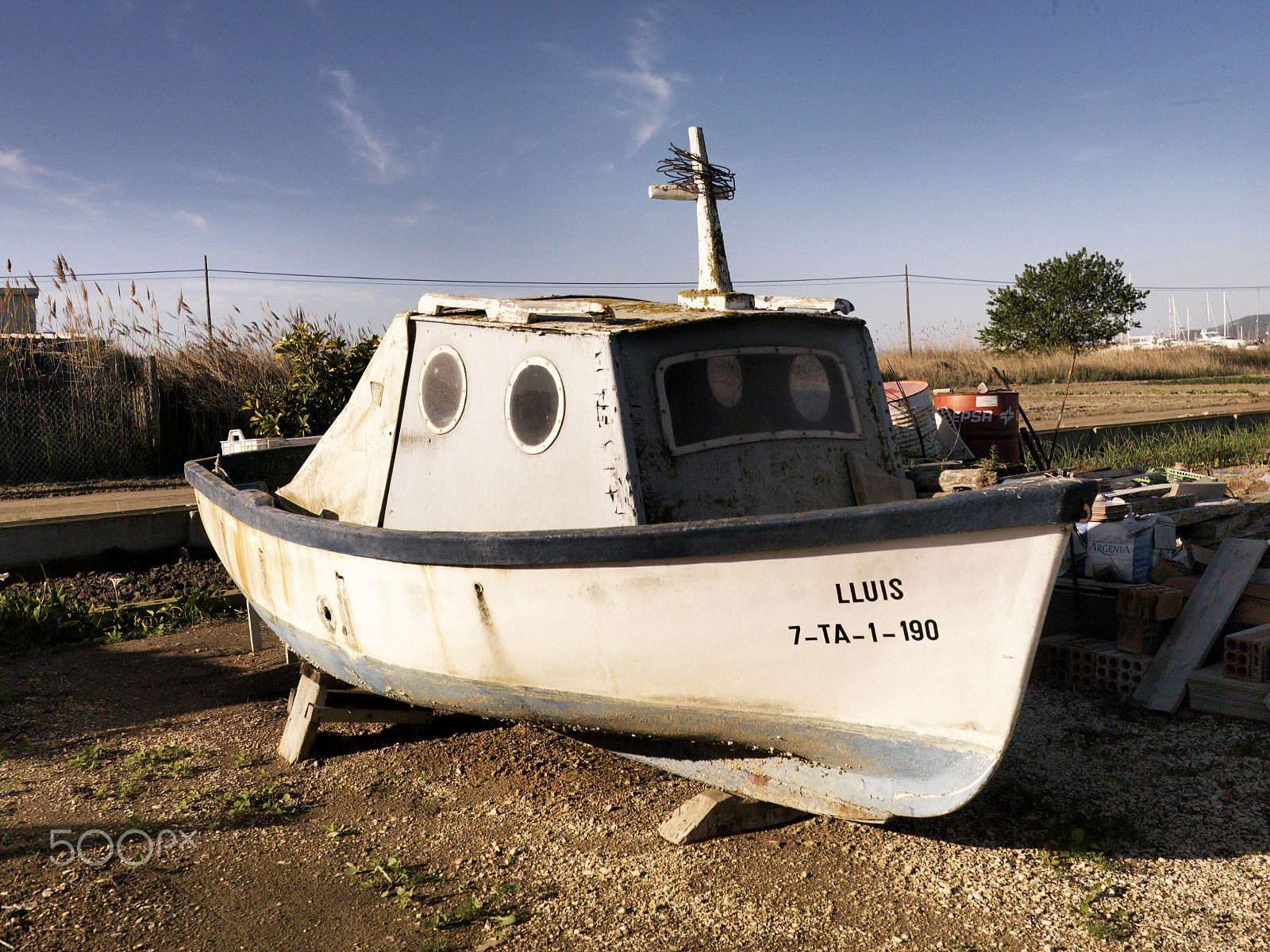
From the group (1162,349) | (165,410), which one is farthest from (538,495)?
(1162,349)

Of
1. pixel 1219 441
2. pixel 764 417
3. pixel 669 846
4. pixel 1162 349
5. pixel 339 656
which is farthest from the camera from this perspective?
pixel 1162 349

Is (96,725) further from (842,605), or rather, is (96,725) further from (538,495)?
(842,605)

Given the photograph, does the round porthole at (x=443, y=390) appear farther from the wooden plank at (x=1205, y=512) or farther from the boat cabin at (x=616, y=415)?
the wooden plank at (x=1205, y=512)

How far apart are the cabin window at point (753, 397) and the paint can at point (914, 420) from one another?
285cm

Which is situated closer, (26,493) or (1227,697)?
(1227,697)

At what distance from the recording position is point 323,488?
187 inches

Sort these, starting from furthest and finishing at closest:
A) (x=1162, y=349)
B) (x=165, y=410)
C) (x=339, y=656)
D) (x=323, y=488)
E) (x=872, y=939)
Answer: (x=1162, y=349) → (x=165, y=410) → (x=323, y=488) → (x=339, y=656) → (x=872, y=939)

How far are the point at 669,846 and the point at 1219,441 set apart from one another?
10874 millimetres

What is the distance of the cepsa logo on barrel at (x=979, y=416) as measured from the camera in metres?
8.59

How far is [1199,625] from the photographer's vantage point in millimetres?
4699

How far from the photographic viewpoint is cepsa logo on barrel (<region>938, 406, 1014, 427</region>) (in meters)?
8.59

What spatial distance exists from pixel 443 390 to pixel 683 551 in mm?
1556

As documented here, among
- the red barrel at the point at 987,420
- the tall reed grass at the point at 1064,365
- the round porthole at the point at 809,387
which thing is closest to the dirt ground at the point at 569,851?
the round porthole at the point at 809,387

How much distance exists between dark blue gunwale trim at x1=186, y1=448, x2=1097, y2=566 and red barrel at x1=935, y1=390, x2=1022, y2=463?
6.19 m
